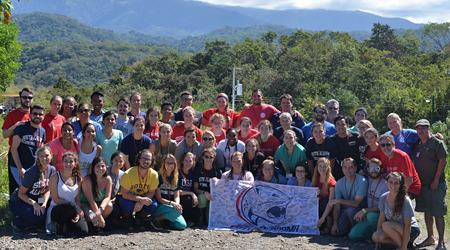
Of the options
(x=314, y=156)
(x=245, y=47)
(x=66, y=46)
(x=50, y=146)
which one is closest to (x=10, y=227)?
(x=50, y=146)

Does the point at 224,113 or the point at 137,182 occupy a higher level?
the point at 224,113

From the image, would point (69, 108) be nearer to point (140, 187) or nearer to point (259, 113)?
point (140, 187)

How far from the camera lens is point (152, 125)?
744cm

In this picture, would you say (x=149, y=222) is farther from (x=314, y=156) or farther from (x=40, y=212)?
(x=314, y=156)

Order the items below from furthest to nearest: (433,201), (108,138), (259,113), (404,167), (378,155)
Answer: (259,113)
(108,138)
(378,155)
(433,201)
(404,167)

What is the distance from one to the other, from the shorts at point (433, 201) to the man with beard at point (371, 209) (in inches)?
23.3

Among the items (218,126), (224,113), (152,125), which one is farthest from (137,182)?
(224,113)

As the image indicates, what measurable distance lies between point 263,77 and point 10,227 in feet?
112

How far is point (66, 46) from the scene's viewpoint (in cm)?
14850

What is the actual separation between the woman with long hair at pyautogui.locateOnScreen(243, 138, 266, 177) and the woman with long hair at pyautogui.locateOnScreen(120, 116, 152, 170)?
156 cm

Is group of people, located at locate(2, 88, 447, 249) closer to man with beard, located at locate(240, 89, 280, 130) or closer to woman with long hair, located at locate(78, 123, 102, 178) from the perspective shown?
woman with long hair, located at locate(78, 123, 102, 178)

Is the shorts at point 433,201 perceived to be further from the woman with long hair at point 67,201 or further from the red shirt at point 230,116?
the woman with long hair at point 67,201

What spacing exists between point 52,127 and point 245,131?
119 inches

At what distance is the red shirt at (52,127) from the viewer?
7039mm
